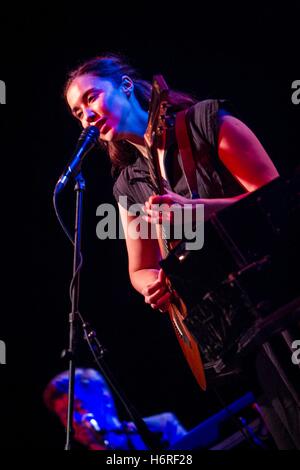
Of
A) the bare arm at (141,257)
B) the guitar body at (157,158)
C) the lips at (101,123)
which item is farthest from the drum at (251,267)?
the lips at (101,123)

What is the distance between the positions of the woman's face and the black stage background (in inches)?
62.9

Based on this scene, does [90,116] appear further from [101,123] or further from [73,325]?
[73,325]

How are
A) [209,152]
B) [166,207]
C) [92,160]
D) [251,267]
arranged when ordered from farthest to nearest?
1. [92,160]
2. [209,152]
3. [166,207]
4. [251,267]

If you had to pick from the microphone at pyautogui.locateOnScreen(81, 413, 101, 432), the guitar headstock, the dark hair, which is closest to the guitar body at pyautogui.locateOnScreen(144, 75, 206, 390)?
the guitar headstock

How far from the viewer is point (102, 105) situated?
236cm

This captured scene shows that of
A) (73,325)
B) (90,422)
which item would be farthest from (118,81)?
(90,422)


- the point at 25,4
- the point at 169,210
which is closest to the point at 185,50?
the point at 25,4

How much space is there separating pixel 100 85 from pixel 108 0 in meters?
2.07

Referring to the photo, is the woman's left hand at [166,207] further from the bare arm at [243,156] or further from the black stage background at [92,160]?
the black stage background at [92,160]

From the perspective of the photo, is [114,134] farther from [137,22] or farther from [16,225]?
[16,225]

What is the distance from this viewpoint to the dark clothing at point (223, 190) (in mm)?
1644

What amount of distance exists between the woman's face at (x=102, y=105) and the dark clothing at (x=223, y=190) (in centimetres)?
24

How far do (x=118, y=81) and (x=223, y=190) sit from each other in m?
0.92
